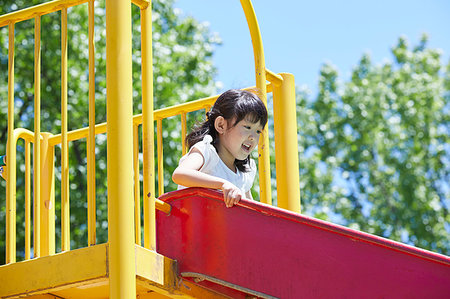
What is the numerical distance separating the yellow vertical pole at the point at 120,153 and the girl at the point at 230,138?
61 centimetres

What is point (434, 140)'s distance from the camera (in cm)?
2123

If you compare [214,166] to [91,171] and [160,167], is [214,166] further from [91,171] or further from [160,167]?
[91,171]

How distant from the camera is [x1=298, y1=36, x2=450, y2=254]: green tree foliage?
20.4m

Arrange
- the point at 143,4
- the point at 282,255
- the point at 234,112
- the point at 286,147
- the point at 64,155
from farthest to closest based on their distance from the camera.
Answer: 1. the point at 286,147
2. the point at 234,112
3. the point at 143,4
4. the point at 64,155
5. the point at 282,255

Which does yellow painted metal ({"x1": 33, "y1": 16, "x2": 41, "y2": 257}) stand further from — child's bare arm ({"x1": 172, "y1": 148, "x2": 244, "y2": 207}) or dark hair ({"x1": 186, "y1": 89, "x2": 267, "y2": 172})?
dark hair ({"x1": 186, "y1": 89, "x2": 267, "y2": 172})

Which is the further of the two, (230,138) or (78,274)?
(230,138)

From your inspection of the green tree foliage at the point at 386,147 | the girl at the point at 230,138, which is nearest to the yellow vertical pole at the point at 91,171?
the girl at the point at 230,138

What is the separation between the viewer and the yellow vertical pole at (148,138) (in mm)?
3184

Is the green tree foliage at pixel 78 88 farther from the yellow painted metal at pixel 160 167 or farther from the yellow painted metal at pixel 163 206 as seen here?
the yellow painted metal at pixel 163 206

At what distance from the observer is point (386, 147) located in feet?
69.2

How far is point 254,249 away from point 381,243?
474 millimetres

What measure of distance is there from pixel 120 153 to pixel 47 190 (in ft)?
6.71

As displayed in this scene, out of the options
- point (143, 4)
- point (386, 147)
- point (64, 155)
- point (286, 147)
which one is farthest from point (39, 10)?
point (386, 147)

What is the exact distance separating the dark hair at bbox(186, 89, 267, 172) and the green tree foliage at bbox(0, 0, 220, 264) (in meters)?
7.61
